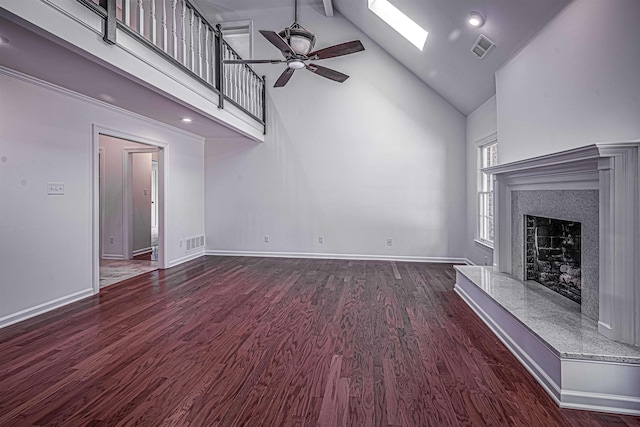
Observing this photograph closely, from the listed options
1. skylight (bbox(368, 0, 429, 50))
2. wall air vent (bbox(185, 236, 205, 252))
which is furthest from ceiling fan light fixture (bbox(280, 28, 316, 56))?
wall air vent (bbox(185, 236, 205, 252))

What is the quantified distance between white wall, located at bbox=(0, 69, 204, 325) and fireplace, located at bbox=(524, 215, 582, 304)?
4.96 m

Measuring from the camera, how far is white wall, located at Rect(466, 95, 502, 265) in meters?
5.03

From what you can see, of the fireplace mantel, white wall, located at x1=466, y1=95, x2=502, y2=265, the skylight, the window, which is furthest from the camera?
the window

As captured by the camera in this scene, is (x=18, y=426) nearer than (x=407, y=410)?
Yes

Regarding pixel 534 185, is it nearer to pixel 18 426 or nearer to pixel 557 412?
pixel 557 412

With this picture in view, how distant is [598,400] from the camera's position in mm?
2018

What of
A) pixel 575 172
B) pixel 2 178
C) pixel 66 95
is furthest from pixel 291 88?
pixel 575 172

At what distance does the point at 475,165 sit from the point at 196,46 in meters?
4.46

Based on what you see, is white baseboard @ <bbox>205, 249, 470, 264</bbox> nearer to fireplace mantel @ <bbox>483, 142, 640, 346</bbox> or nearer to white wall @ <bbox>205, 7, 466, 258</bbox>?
white wall @ <bbox>205, 7, 466, 258</bbox>

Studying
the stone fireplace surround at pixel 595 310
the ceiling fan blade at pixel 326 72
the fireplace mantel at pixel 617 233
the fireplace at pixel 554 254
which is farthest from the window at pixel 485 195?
the fireplace mantel at pixel 617 233

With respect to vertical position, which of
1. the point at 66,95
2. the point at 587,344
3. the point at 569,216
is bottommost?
the point at 587,344

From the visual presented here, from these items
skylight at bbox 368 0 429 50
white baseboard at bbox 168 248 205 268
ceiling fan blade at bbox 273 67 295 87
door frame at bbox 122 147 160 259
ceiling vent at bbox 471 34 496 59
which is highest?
skylight at bbox 368 0 429 50

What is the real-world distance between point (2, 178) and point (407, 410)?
152 inches

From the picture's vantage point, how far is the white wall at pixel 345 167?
21.0ft
